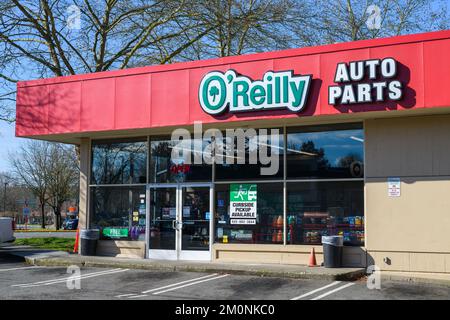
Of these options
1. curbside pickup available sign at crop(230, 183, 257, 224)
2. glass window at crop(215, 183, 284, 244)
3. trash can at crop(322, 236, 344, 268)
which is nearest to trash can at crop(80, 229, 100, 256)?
glass window at crop(215, 183, 284, 244)

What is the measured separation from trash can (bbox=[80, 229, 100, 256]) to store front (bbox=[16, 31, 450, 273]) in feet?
1.06

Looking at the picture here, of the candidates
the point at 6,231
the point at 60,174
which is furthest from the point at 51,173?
the point at 6,231

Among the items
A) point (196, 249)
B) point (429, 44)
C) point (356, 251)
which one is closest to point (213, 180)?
point (196, 249)

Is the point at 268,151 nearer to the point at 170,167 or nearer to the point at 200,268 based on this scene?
the point at 170,167

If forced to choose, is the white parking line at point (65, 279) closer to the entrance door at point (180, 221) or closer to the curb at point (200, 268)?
the curb at point (200, 268)

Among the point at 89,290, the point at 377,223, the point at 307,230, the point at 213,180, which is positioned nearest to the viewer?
the point at 89,290

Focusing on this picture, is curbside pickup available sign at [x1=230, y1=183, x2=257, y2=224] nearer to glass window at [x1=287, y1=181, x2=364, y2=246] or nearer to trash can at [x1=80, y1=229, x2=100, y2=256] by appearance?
glass window at [x1=287, y1=181, x2=364, y2=246]

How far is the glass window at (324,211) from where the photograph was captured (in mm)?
14062

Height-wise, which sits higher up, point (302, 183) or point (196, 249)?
point (302, 183)

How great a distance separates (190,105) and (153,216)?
3.78 meters

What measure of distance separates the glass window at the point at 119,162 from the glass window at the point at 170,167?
34 centimetres

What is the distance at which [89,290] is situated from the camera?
11.9 m

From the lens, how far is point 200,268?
14.2m
